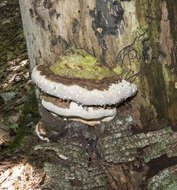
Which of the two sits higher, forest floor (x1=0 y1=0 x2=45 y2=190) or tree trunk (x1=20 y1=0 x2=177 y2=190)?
tree trunk (x1=20 y1=0 x2=177 y2=190)

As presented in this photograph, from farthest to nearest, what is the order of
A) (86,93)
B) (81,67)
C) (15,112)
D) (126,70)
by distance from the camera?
(15,112), (126,70), (81,67), (86,93)

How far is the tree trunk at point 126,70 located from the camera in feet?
5.81

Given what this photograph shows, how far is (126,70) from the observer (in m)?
1.89

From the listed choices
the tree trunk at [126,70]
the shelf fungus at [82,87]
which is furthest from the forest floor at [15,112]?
the shelf fungus at [82,87]

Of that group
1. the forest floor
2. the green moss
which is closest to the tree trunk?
the green moss

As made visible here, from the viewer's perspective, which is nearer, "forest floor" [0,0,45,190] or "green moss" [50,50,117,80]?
"green moss" [50,50,117,80]

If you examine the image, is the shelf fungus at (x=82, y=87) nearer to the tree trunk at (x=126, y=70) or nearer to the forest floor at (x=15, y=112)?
the tree trunk at (x=126, y=70)

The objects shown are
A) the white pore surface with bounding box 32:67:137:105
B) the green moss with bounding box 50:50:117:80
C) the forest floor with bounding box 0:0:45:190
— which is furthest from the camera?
the forest floor with bounding box 0:0:45:190

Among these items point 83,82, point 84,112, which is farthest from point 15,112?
point 83,82

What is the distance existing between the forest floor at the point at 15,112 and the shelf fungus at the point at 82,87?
83cm

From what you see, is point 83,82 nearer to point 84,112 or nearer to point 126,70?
point 84,112

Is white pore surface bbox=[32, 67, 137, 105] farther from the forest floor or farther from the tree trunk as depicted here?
the forest floor

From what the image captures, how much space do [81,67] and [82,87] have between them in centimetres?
23

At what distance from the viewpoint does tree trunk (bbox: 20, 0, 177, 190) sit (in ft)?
5.81
